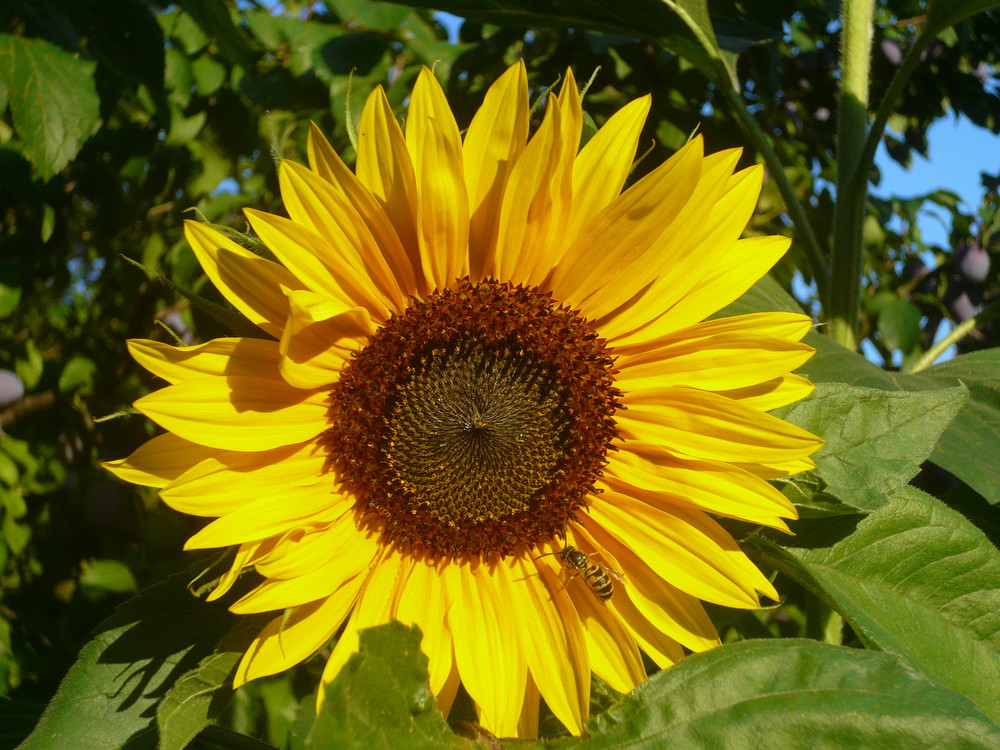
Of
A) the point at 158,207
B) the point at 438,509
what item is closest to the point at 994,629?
the point at 438,509

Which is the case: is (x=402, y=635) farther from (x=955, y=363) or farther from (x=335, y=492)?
(x=955, y=363)

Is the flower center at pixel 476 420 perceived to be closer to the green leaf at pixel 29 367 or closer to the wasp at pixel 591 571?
the wasp at pixel 591 571

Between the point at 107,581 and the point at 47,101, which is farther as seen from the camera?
the point at 107,581

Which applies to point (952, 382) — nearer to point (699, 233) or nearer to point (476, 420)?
point (699, 233)

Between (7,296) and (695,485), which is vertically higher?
(7,296)

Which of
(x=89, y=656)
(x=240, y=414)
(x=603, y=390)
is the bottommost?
(x=89, y=656)

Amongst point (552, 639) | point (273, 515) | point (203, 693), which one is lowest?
point (203, 693)

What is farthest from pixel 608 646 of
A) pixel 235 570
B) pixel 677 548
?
pixel 235 570
